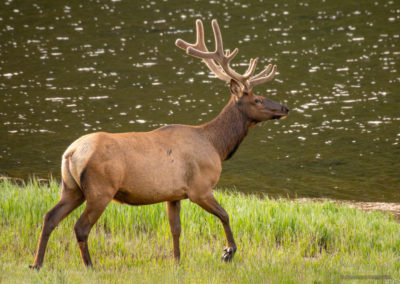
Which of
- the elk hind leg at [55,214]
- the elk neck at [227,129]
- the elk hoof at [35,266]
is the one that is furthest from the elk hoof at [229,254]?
the elk hoof at [35,266]

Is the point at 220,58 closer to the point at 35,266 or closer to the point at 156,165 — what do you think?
the point at 156,165

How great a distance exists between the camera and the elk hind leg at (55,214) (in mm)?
8125

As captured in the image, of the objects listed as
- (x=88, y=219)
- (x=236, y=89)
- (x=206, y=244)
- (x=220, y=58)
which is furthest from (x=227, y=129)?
(x=88, y=219)

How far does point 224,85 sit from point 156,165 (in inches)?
643

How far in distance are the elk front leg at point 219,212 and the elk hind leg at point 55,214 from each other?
49.5 inches

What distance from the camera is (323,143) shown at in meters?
18.6

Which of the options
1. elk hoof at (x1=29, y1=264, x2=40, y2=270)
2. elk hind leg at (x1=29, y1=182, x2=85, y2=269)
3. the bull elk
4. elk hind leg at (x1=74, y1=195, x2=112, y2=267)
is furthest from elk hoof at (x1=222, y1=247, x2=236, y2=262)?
elk hoof at (x1=29, y1=264, x2=40, y2=270)

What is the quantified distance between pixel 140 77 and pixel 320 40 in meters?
7.40

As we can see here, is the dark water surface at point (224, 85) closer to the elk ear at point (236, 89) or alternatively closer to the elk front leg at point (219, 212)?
the elk ear at point (236, 89)

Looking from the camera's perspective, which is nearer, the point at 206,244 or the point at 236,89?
the point at 236,89

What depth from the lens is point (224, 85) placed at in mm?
24516

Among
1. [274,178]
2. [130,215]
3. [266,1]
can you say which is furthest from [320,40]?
[130,215]

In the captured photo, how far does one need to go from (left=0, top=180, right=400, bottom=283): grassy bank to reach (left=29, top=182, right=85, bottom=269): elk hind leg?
0.18 metres

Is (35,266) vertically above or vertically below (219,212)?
below
